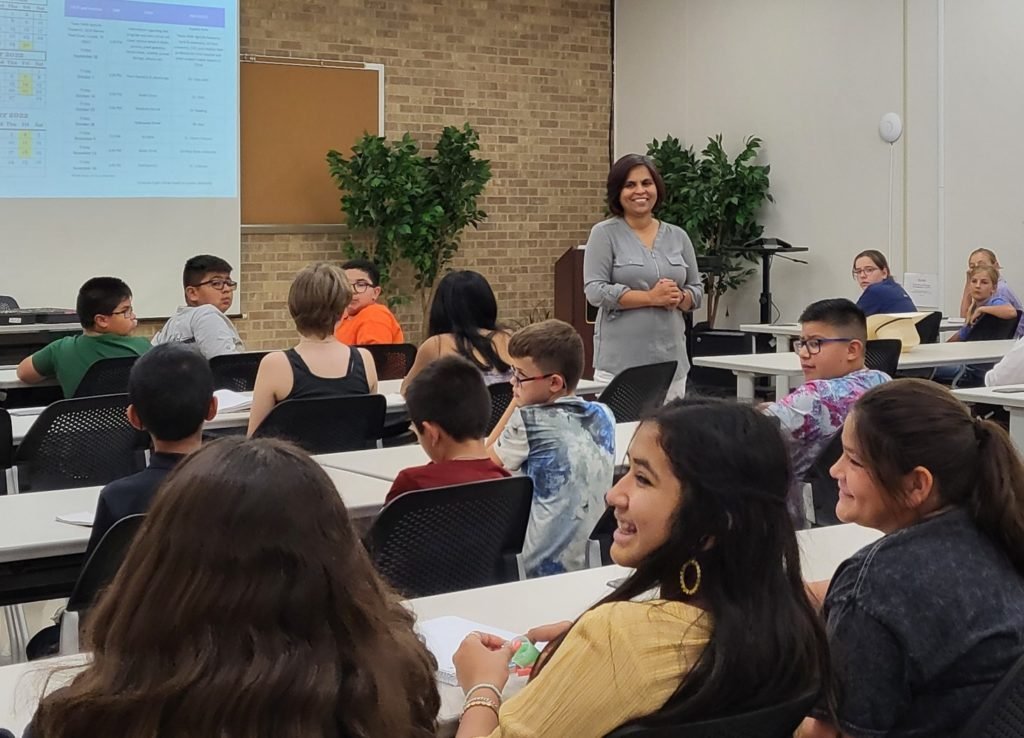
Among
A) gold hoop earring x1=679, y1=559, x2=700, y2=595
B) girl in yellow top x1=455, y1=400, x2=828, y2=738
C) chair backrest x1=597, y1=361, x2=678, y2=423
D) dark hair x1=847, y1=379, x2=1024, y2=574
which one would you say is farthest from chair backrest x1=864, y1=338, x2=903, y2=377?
gold hoop earring x1=679, y1=559, x2=700, y2=595

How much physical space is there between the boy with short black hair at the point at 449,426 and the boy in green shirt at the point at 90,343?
247cm

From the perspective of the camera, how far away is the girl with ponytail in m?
1.69

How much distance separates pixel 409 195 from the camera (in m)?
9.09

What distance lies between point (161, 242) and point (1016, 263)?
18.4ft

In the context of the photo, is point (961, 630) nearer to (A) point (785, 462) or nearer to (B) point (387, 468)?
(A) point (785, 462)

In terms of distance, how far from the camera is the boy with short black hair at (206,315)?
5699mm

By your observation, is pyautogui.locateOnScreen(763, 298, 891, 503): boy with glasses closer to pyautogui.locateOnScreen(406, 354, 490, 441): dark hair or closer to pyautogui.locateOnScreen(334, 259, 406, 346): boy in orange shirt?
pyautogui.locateOnScreen(406, 354, 490, 441): dark hair

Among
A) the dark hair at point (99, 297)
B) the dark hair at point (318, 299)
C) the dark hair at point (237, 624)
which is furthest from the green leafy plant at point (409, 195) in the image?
the dark hair at point (237, 624)

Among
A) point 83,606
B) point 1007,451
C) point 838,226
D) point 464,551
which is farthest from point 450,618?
point 838,226

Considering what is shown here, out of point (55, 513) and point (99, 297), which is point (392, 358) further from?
point (55, 513)

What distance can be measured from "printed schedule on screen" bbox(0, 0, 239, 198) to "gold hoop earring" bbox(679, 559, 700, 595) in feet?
24.0

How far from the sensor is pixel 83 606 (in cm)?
245

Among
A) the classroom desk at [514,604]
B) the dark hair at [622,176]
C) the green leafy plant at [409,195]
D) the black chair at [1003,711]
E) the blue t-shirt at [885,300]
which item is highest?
the green leafy plant at [409,195]

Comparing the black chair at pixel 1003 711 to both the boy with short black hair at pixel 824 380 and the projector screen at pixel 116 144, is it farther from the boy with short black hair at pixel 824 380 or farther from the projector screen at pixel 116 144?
the projector screen at pixel 116 144
